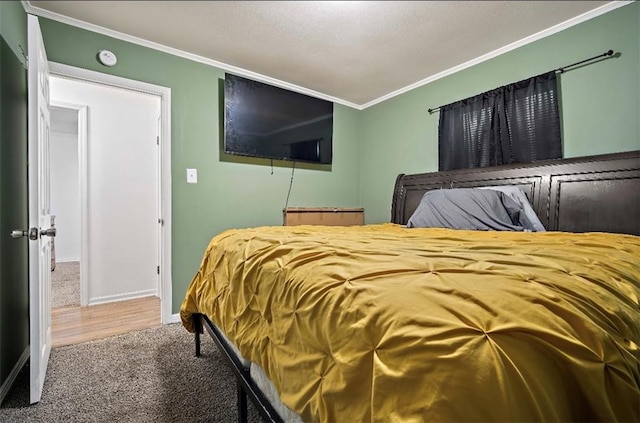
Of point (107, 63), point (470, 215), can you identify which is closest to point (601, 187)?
point (470, 215)

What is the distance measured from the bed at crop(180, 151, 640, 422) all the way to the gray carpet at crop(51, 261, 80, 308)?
10.00ft

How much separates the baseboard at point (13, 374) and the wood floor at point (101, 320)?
0.92 feet

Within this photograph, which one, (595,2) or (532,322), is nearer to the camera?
(532,322)

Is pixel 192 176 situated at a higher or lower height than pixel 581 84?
lower

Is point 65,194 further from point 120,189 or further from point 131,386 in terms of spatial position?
point 131,386

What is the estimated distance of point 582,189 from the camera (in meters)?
Answer: 2.02

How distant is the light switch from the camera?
2724mm

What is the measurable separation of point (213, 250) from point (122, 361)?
939mm

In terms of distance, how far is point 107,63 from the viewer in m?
2.35

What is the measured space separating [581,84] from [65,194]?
24.1ft

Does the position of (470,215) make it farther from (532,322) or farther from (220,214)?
(220,214)

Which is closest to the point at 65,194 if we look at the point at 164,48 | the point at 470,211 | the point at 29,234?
the point at 164,48

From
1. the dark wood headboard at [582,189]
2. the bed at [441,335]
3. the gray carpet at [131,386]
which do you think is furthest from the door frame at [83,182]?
the dark wood headboard at [582,189]

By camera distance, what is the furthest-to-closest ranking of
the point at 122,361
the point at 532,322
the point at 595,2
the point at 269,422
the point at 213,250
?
the point at 595,2, the point at 122,361, the point at 213,250, the point at 269,422, the point at 532,322
